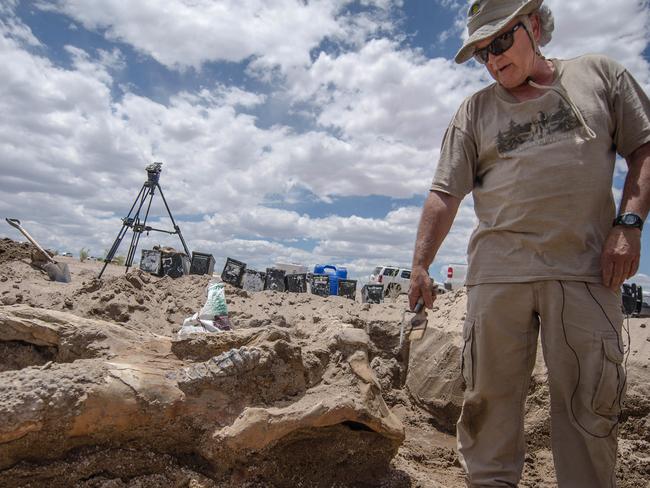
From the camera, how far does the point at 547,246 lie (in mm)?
1862

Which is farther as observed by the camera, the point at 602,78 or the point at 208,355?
the point at 208,355

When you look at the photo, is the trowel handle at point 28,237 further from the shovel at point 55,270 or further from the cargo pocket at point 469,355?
the cargo pocket at point 469,355

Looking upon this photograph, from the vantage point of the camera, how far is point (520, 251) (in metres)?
1.92

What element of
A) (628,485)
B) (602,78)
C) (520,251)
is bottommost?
(628,485)

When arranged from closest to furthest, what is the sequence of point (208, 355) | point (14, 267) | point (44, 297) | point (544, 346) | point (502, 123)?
point (544, 346) → point (502, 123) → point (208, 355) → point (44, 297) → point (14, 267)

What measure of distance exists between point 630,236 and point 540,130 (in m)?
0.50

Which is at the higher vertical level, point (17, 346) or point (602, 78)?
point (602, 78)

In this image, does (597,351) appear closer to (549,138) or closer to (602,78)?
(549,138)

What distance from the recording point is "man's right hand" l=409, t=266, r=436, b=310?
2.09 m

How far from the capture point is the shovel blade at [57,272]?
9086 millimetres

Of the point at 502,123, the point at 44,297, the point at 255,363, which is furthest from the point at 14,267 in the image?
the point at 502,123

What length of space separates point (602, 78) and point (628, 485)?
2260 millimetres

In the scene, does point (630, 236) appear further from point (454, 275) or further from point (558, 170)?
point (454, 275)

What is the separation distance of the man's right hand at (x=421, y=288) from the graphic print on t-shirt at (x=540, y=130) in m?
0.56
